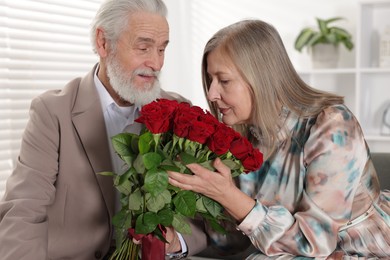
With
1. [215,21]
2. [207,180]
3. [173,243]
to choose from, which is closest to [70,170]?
[173,243]

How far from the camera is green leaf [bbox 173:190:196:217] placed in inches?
60.3

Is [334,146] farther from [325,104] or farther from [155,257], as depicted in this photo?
[155,257]

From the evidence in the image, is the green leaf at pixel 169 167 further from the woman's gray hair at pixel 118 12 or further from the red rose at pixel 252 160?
the woman's gray hair at pixel 118 12

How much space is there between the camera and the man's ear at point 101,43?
2.26 meters

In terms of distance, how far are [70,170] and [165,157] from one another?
676 millimetres

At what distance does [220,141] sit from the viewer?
1.46 meters

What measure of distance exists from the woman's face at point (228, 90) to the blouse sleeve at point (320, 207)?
25cm

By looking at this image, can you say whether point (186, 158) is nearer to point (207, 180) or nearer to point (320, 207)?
point (207, 180)

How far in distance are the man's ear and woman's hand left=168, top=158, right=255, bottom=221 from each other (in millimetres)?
888

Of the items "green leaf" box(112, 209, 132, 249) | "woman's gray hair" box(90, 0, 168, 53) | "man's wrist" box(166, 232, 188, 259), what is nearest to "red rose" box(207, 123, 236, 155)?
"green leaf" box(112, 209, 132, 249)

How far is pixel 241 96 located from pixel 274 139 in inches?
7.1

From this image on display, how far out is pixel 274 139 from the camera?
1.87 m

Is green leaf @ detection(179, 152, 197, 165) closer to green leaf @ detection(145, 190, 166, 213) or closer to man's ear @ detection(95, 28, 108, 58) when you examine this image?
green leaf @ detection(145, 190, 166, 213)

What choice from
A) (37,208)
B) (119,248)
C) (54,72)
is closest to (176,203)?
(119,248)
